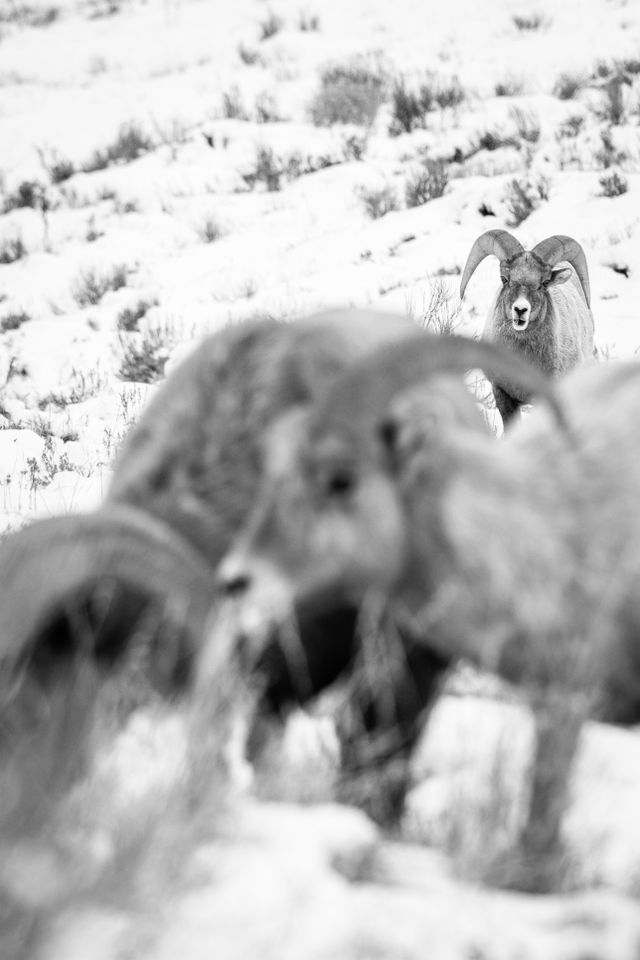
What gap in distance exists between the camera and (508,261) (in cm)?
827

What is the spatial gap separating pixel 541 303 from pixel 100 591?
5947 millimetres

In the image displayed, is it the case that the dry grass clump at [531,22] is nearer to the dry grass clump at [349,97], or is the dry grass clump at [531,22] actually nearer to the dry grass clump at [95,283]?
the dry grass clump at [349,97]

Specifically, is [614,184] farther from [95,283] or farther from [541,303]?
[95,283]

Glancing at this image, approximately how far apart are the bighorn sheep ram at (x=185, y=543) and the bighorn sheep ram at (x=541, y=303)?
476 cm

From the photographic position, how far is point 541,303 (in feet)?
26.8

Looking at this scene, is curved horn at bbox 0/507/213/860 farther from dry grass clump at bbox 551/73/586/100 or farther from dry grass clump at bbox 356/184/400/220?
dry grass clump at bbox 551/73/586/100

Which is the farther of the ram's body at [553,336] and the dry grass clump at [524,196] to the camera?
the dry grass clump at [524,196]

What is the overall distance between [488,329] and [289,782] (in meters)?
6.27

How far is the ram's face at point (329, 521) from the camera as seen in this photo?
2920 mm

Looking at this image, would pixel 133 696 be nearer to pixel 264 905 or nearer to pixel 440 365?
pixel 264 905

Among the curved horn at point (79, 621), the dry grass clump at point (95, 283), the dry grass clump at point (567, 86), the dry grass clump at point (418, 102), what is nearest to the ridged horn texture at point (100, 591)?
the curved horn at point (79, 621)

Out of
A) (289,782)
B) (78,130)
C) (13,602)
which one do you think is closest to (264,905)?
(289,782)

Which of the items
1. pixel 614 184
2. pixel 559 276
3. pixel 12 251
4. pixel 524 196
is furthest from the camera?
pixel 12 251

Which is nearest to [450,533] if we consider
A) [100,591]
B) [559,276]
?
[100,591]
